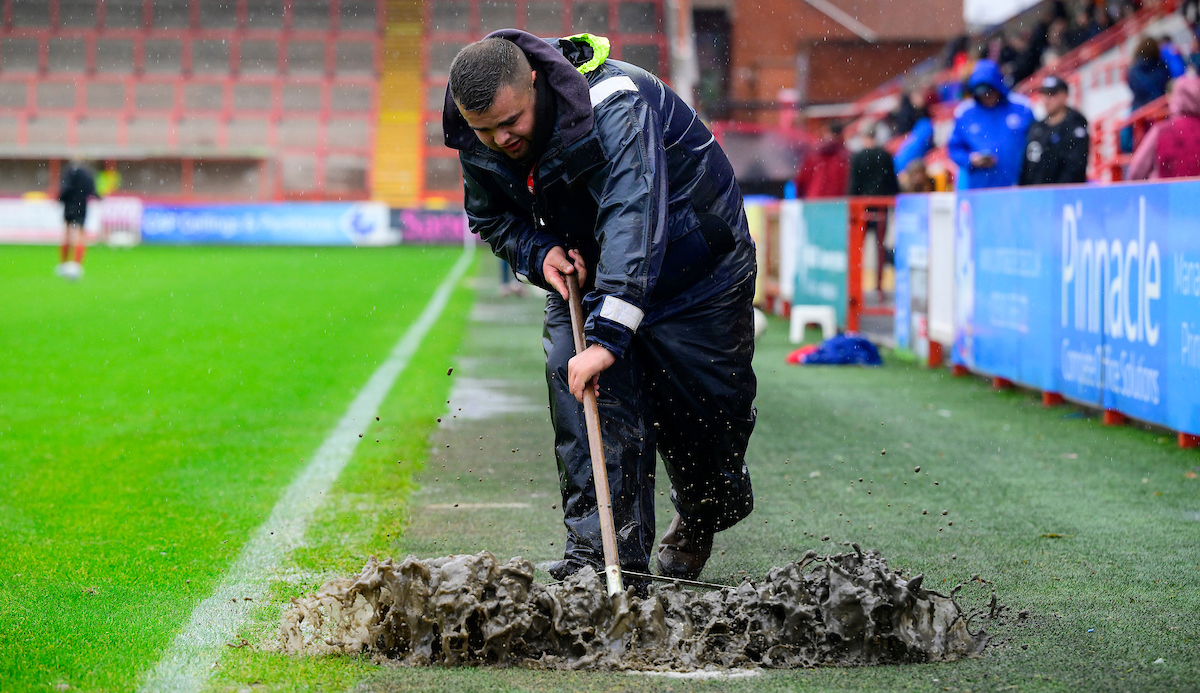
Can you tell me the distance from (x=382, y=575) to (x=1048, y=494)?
340cm

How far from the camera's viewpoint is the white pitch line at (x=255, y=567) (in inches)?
128

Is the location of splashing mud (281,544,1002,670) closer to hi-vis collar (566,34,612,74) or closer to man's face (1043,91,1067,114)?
hi-vis collar (566,34,612,74)

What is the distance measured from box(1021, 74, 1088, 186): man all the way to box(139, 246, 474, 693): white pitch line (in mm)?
5763

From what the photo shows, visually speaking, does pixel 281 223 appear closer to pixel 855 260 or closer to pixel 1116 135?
pixel 1116 135

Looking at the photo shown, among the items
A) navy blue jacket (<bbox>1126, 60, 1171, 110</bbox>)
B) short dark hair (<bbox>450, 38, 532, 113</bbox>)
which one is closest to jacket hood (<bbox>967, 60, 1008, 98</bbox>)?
navy blue jacket (<bbox>1126, 60, 1171, 110</bbox>)

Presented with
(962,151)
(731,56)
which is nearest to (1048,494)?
(962,151)

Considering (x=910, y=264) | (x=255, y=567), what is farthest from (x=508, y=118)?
(x=910, y=264)

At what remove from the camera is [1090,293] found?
7699 millimetres

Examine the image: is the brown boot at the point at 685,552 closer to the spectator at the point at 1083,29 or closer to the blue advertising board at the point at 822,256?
the blue advertising board at the point at 822,256

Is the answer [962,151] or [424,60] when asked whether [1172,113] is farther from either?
[424,60]

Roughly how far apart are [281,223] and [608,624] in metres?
34.6

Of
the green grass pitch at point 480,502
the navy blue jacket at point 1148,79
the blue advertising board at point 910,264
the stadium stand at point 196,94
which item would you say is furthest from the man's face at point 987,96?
the stadium stand at point 196,94

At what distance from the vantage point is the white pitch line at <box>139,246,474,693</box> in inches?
128

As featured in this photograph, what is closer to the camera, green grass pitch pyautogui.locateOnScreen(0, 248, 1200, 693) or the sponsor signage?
green grass pitch pyautogui.locateOnScreen(0, 248, 1200, 693)
